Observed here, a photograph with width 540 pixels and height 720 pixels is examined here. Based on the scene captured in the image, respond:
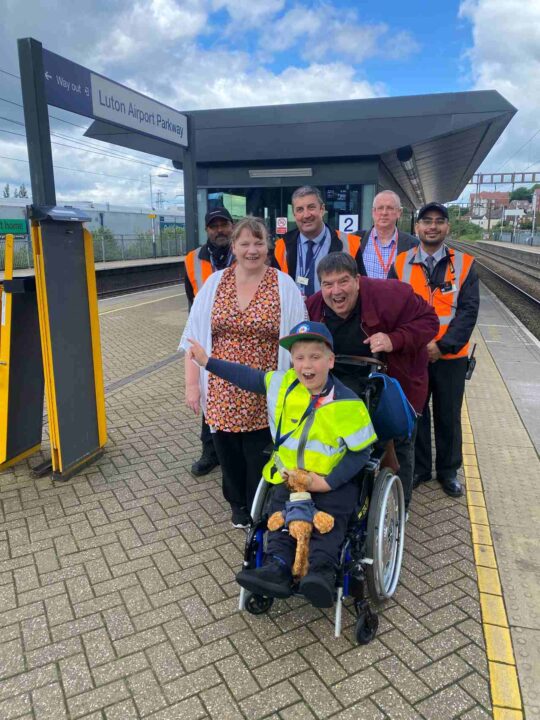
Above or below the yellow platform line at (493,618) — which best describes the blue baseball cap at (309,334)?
above

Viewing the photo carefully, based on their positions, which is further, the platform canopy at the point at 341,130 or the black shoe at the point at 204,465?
the platform canopy at the point at 341,130

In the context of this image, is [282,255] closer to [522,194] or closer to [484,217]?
[522,194]

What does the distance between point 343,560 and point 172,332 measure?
8005mm

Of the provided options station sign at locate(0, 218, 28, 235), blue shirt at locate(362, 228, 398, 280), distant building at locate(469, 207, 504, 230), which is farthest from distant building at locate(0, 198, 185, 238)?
distant building at locate(469, 207, 504, 230)

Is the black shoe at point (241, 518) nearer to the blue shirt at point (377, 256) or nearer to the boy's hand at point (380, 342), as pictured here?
the boy's hand at point (380, 342)

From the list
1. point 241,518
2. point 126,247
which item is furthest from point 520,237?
point 241,518

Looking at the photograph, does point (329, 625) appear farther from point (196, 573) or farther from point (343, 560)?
point (196, 573)

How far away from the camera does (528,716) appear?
2.05 meters

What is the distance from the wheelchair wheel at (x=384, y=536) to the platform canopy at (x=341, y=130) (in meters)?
12.5

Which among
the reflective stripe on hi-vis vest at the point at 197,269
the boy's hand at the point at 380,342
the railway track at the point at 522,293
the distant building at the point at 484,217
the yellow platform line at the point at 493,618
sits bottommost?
the railway track at the point at 522,293

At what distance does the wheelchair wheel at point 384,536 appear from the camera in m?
2.42

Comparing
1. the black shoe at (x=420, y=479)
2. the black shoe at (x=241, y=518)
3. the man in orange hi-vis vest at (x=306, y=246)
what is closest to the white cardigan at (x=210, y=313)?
the man in orange hi-vis vest at (x=306, y=246)

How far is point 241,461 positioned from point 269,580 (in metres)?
1.15

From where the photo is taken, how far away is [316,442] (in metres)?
2.46
